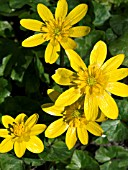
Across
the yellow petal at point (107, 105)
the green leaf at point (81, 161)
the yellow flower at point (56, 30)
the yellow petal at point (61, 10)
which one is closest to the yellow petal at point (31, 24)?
the yellow flower at point (56, 30)

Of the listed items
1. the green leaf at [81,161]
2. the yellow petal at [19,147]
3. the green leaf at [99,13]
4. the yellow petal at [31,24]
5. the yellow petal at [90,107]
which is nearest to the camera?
the yellow petal at [90,107]

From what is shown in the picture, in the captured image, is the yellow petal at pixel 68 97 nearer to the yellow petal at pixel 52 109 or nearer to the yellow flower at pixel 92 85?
the yellow flower at pixel 92 85

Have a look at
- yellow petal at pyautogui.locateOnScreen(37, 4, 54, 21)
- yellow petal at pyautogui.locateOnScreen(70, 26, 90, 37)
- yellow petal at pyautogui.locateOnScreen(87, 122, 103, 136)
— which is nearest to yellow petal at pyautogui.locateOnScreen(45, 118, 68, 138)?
yellow petal at pyautogui.locateOnScreen(87, 122, 103, 136)

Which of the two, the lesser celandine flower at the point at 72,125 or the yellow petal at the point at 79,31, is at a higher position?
the yellow petal at the point at 79,31

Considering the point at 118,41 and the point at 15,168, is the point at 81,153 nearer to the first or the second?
the point at 15,168

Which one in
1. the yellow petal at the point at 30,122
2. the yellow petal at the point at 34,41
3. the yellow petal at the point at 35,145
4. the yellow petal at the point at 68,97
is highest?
the yellow petal at the point at 34,41

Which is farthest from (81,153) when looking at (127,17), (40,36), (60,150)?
(127,17)
